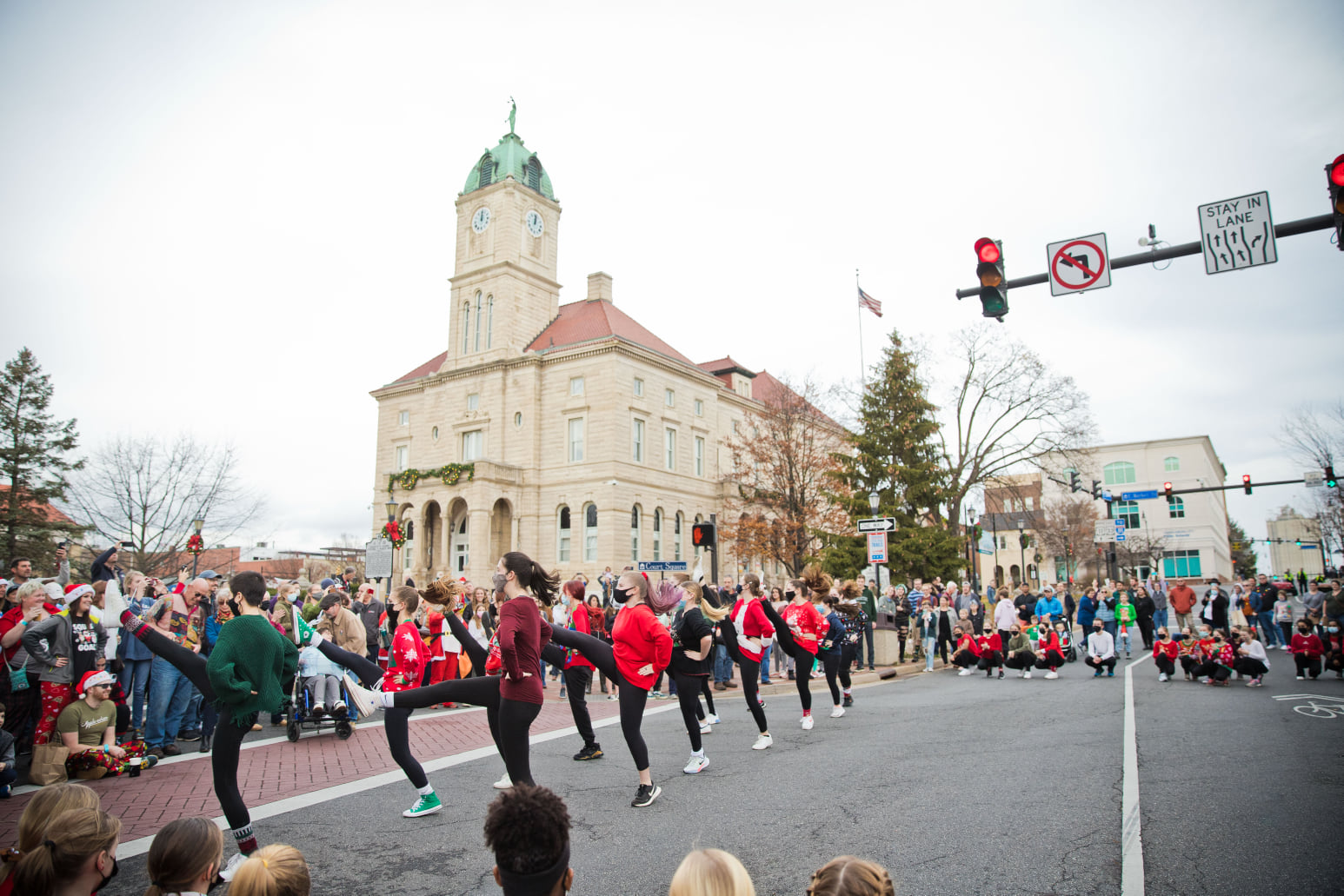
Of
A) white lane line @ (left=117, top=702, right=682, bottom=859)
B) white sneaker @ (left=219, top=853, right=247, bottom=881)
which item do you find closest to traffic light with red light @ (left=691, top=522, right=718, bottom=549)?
white lane line @ (left=117, top=702, right=682, bottom=859)

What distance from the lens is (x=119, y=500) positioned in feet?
130

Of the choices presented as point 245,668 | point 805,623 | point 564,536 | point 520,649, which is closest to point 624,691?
point 520,649

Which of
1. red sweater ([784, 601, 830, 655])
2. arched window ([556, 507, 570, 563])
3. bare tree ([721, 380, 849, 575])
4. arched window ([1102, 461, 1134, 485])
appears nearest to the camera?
red sweater ([784, 601, 830, 655])

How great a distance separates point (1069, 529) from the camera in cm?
6531

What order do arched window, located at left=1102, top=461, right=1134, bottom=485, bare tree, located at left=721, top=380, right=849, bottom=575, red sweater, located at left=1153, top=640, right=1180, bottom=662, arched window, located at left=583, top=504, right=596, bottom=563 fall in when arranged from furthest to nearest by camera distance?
arched window, located at left=1102, top=461, right=1134, bottom=485
arched window, located at left=583, top=504, right=596, bottom=563
bare tree, located at left=721, top=380, right=849, bottom=575
red sweater, located at left=1153, top=640, right=1180, bottom=662

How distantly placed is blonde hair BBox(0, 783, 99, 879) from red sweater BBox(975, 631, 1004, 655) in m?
17.3

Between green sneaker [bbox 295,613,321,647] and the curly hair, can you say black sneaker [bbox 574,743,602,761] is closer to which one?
green sneaker [bbox 295,613,321,647]

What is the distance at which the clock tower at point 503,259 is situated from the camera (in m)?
49.6

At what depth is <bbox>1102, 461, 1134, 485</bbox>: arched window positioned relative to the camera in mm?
82438

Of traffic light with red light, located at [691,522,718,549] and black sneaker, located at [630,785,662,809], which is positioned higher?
traffic light with red light, located at [691,522,718,549]

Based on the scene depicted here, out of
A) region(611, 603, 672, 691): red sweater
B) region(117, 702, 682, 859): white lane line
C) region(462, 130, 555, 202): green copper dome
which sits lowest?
region(117, 702, 682, 859): white lane line

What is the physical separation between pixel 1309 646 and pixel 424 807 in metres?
16.4

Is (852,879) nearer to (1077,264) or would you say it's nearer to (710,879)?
(710,879)

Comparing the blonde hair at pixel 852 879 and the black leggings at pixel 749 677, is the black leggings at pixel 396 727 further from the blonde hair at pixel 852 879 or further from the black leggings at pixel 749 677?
the blonde hair at pixel 852 879
